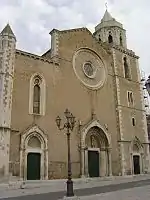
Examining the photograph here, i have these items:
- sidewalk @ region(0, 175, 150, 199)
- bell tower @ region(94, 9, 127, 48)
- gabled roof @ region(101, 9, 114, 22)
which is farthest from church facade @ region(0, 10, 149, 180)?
gabled roof @ region(101, 9, 114, 22)

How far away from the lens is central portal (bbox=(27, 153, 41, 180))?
20.3 meters

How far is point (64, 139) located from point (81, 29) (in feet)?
39.8

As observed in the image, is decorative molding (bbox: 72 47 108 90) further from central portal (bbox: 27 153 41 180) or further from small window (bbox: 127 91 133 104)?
central portal (bbox: 27 153 41 180)

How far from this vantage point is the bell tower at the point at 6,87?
60.1ft

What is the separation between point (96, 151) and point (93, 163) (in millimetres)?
1232

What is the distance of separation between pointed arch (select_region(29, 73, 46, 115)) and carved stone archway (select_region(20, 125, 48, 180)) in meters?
1.57

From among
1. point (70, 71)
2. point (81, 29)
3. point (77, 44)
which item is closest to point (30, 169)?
point (70, 71)

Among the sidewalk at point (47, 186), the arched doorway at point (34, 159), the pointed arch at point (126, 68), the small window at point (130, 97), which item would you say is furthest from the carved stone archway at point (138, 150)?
the arched doorway at point (34, 159)

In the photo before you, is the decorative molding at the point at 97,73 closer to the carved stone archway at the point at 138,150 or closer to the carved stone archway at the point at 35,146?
the carved stone archway at the point at 138,150

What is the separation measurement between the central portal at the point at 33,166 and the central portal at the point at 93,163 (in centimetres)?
525

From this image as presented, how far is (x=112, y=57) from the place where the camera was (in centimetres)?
2972

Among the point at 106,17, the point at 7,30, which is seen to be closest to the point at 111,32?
the point at 106,17

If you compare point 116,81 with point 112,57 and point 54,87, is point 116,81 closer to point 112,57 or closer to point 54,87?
point 112,57

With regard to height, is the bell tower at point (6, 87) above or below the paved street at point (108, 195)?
above
